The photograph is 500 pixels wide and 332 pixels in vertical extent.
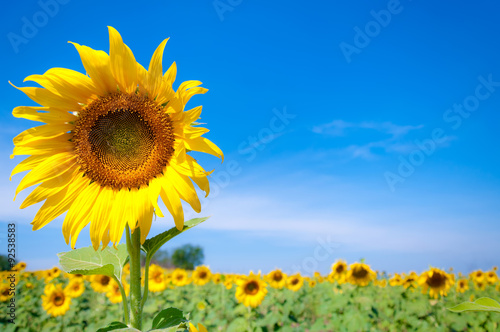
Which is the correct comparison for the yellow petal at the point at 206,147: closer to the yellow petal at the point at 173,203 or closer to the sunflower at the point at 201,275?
the yellow petal at the point at 173,203

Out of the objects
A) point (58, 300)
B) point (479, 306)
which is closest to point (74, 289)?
point (58, 300)

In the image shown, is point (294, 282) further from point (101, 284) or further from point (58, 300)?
point (58, 300)

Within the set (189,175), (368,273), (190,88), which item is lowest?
(368,273)

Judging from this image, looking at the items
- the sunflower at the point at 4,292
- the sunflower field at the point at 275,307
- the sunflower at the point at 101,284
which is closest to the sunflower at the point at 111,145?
the sunflower field at the point at 275,307

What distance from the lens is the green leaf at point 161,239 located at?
191 cm

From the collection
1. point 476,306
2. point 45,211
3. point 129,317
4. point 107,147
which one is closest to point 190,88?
point 107,147

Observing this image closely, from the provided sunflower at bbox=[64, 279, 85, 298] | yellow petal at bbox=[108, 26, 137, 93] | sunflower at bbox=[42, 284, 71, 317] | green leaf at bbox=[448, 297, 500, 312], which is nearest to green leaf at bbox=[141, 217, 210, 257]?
yellow petal at bbox=[108, 26, 137, 93]

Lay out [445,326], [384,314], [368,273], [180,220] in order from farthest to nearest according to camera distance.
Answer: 1. [368,273]
2. [384,314]
3. [445,326]
4. [180,220]

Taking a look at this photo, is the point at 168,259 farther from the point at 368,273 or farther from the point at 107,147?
the point at 107,147

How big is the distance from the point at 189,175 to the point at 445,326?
7.76m

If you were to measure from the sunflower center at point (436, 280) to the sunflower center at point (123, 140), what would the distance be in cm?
777

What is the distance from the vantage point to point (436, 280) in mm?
8211

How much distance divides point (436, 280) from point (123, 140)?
8038mm

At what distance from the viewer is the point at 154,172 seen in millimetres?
2035
